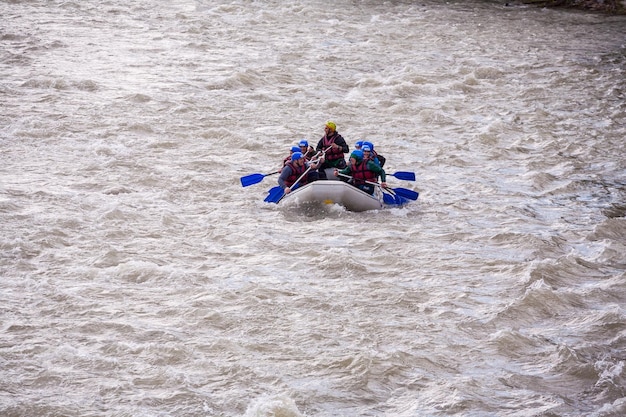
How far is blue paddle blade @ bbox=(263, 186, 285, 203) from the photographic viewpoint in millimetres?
15523

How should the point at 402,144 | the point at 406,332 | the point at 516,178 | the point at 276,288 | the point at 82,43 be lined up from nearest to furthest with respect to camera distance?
the point at 406,332 → the point at 276,288 → the point at 516,178 → the point at 402,144 → the point at 82,43

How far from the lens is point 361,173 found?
15.4m

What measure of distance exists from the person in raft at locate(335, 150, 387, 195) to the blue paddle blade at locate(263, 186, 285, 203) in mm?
1033

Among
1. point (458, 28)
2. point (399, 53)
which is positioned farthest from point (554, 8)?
point (399, 53)

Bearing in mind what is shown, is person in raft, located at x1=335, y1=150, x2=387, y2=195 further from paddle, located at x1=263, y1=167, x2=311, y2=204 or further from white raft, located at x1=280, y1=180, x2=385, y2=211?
paddle, located at x1=263, y1=167, x2=311, y2=204

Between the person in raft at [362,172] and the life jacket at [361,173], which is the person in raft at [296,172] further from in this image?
the life jacket at [361,173]

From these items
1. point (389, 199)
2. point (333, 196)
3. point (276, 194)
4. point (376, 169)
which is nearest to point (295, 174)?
point (276, 194)

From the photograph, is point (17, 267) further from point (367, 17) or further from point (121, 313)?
point (367, 17)

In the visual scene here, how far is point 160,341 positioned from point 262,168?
7.13 meters

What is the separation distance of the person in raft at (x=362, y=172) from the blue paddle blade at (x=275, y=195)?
1.03 meters

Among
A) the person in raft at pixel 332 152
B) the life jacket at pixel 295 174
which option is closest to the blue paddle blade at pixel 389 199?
→ the person in raft at pixel 332 152

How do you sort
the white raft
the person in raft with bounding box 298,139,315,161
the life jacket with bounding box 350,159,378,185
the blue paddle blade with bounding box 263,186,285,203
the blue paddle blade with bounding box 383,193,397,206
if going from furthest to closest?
the person in raft with bounding box 298,139,315,161, the blue paddle blade with bounding box 383,193,397,206, the blue paddle blade with bounding box 263,186,285,203, the life jacket with bounding box 350,159,378,185, the white raft

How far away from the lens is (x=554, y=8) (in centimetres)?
3544

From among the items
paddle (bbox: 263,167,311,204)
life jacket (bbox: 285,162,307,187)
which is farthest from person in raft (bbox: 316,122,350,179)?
paddle (bbox: 263,167,311,204)
